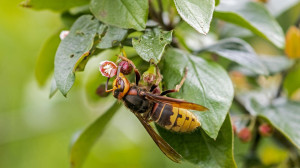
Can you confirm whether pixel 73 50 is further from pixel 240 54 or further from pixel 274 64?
pixel 274 64

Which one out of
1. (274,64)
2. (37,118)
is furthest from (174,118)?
(37,118)

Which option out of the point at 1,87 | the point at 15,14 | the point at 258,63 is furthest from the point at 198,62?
the point at 1,87

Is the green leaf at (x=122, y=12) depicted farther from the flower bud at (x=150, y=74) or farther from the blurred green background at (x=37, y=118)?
the blurred green background at (x=37, y=118)

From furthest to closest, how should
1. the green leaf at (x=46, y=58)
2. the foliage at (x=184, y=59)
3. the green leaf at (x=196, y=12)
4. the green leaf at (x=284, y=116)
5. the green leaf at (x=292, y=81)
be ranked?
1. the green leaf at (x=292, y=81)
2. the green leaf at (x=46, y=58)
3. the green leaf at (x=284, y=116)
4. the foliage at (x=184, y=59)
5. the green leaf at (x=196, y=12)

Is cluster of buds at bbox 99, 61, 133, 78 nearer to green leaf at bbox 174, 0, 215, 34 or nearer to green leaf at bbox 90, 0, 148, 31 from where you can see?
green leaf at bbox 90, 0, 148, 31

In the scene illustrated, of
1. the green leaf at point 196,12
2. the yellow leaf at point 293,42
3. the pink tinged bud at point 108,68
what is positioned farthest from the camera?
the yellow leaf at point 293,42

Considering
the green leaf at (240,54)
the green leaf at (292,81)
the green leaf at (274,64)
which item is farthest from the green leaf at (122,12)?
the green leaf at (292,81)
